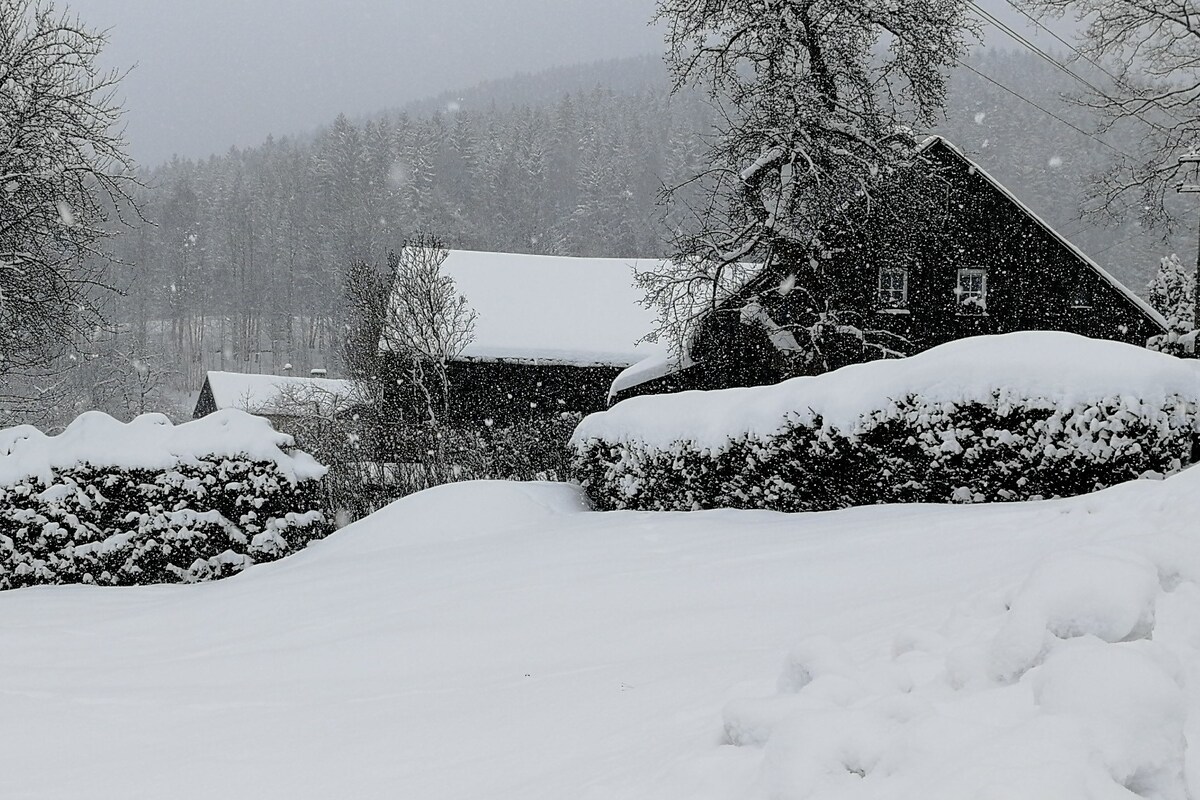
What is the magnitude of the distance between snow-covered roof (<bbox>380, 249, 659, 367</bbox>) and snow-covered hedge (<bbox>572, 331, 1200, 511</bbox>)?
18782mm

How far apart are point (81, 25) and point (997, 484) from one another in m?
14.5

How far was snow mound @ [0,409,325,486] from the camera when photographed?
28.6 feet

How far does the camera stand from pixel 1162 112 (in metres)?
18.6

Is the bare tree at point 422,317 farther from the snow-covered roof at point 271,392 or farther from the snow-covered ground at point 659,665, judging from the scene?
the snow-covered ground at point 659,665

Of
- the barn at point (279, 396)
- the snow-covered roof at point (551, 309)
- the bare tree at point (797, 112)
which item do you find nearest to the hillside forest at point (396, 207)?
the barn at point (279, 396)

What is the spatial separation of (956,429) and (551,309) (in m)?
23.8

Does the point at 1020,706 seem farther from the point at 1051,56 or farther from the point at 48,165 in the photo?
the point at 1051,56

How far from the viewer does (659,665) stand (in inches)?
157

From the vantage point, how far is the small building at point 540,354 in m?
27.5

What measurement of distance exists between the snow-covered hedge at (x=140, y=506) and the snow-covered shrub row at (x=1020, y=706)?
298 inches

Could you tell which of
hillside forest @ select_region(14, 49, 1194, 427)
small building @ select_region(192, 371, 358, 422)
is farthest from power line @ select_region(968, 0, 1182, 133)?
hillside forest @ select_region(14, 49, 1194, 427)

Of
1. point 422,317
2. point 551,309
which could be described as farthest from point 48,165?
point 551,309

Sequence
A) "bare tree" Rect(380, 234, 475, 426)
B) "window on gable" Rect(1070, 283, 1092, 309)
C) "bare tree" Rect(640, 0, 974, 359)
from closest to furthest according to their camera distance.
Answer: "bare tree" Rect(640, 0, 974, 359) < "window on gable" Rect(1070, 283, 1092, 309) < "bare tree" Rect(380, 234, 475, 426)

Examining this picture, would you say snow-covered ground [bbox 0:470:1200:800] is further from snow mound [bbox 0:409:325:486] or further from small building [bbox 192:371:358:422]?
small building [bbox 192:371:358:422]
